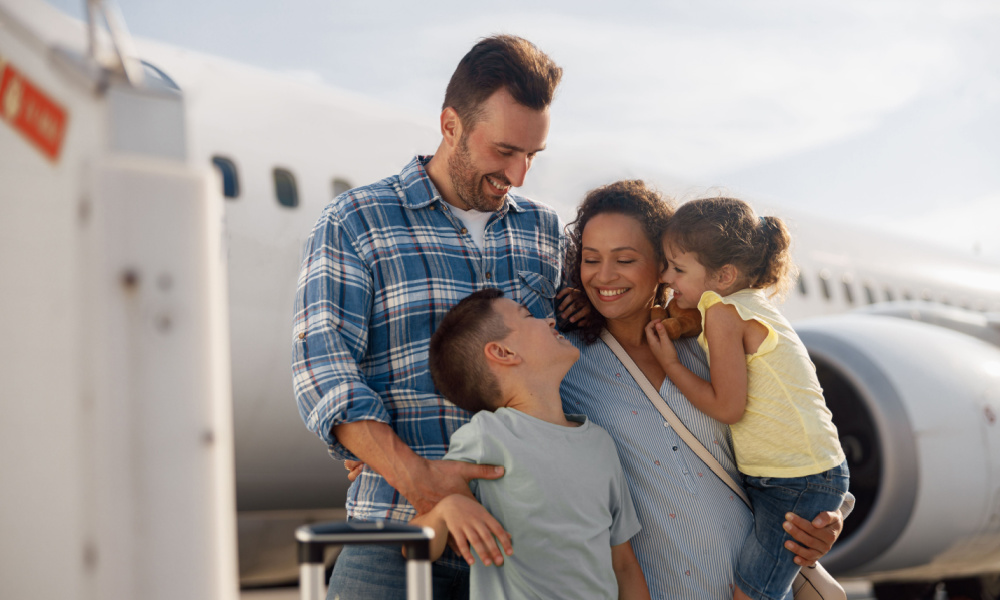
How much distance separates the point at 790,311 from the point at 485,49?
5813 mm

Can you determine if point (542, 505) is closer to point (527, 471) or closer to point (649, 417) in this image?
point (527, 471)

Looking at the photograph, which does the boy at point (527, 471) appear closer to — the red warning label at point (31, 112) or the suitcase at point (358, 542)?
the suitcase at point (358, 542)

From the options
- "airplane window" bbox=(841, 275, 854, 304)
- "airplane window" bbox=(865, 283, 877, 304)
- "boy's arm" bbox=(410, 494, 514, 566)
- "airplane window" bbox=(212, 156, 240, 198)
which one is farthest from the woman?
"airplane window" bbox=(865, 283, 877, 304)

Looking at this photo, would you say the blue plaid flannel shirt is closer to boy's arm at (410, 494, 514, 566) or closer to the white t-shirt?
the white t-shirt

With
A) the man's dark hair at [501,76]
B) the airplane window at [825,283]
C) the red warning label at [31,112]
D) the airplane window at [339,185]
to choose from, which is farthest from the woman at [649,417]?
the airplane window at [825,283]

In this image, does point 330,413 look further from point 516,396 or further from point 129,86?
point 129,86

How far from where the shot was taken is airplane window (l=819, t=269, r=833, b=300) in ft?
24.0

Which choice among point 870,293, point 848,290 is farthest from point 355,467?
point 870,293

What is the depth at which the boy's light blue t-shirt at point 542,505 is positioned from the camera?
4.28 feet

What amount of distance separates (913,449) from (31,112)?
3432 mm

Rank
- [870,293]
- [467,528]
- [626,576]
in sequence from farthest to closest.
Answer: [870,293] < [626,576] < [467,528]

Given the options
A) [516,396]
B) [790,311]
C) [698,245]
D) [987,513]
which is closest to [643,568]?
[516,396]

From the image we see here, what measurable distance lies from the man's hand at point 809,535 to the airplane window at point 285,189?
2646 millimetres

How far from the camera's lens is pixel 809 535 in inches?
62.2
